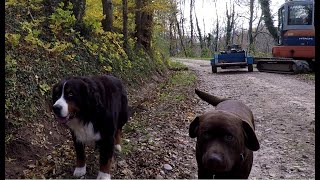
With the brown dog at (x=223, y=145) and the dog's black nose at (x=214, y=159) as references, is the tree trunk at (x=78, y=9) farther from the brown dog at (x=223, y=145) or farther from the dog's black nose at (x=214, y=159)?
the dog's black nose at (x=214, y=159)

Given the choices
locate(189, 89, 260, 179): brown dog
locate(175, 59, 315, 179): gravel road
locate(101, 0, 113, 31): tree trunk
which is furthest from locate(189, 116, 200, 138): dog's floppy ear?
locate(101, 0, 113, 31): tree trunk

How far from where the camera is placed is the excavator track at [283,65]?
18.3 m

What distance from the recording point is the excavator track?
A: 18.3 m

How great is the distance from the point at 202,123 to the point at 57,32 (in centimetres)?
608

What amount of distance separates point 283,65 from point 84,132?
55.9 ft

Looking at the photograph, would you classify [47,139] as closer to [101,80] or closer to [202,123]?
[101,80]

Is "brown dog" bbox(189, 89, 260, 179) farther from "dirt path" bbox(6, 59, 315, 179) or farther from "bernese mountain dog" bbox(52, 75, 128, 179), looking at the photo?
"dirt path" bbox(6, 59, 315, 179)

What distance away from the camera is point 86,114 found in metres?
4.33

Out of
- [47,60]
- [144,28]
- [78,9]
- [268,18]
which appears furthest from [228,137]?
[268,18]

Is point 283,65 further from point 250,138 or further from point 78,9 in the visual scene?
point 250,138

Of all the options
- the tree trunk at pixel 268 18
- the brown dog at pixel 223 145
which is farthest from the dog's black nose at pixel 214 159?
the tree trunk at pixel 268 18

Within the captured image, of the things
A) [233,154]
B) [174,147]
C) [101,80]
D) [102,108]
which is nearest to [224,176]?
[233,154]

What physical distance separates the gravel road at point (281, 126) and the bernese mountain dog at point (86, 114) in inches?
90.9

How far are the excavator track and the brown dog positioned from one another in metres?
16.1
